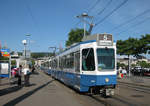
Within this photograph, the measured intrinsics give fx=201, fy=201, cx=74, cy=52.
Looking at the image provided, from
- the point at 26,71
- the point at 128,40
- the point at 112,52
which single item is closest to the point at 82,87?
the point at 112,52

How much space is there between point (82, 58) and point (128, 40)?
1288 inches

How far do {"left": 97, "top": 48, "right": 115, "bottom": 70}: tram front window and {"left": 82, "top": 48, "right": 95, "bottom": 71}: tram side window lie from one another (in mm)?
357

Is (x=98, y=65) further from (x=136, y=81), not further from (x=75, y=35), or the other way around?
(x=75, y=35)

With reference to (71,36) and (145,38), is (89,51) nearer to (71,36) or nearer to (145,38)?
(145,38)

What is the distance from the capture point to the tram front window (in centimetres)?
1023

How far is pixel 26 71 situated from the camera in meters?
15.5

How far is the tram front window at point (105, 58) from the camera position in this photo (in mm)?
10227

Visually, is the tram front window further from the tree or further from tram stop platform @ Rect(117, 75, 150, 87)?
the tree

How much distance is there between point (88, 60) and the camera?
1049 centimetres

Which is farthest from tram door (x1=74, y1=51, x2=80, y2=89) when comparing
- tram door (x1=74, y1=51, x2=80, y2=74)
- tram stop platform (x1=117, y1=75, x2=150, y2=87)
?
tram stop platform (x1=117, y1=75, x2=150, y2=87)

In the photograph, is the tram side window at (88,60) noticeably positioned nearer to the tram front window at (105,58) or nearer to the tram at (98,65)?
the tram at (98,65)

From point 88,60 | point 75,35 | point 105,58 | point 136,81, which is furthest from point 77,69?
point 75,35

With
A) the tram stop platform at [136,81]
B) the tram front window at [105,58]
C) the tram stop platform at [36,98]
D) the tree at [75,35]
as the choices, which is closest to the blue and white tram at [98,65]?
the tram front window at [105,58]

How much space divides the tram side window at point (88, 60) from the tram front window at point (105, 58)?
0.36 meters
